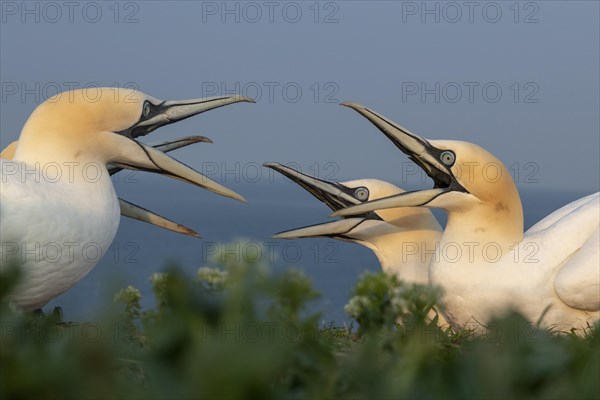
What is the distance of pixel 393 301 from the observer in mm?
1784

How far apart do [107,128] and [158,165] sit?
54 centimetres

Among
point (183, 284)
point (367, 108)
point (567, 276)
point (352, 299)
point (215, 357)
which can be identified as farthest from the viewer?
point (367, 108)

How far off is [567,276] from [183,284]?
18.7 ft

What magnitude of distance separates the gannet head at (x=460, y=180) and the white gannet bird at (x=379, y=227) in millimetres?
843

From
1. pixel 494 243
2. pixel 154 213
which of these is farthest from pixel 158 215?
pixel 494 243

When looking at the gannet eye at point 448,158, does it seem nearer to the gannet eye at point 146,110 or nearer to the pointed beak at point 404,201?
the pointed beak at point 404,201

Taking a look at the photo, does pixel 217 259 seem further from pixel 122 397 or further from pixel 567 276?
pixel 567 276

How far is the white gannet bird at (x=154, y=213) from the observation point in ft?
25.6

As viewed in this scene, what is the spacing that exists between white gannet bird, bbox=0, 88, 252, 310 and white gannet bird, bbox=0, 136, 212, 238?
39cm

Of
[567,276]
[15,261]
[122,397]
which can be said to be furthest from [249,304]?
[567,276]

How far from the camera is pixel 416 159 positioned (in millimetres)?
7852

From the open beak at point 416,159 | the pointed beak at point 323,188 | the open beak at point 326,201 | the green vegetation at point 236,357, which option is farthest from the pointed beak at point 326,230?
the green vegetation at point 236,357

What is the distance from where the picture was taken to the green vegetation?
1193 mm

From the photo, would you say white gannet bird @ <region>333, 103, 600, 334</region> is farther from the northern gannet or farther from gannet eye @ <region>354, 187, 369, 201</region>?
gannet eye @ <region>354, 187, 369, 201</region>
